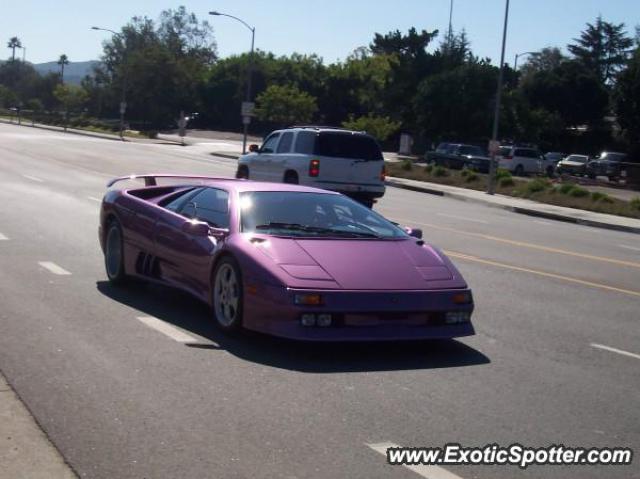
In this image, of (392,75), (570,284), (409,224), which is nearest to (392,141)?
(392,75)

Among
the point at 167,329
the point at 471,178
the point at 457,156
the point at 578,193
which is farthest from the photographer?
the point at 457,156

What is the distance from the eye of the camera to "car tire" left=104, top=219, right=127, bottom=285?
Result: 10.5 metres

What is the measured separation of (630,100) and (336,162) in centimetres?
4685

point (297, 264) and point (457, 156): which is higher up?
point (297, 264)

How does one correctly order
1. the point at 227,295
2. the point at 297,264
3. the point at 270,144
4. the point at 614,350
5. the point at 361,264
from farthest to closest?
the point at 270,144 < the point at 614,350 < the point at 227,295 < the point at 361,264 < the point at 297,264

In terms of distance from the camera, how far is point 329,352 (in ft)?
26.4

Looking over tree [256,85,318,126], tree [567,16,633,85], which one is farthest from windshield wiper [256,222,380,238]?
tree [567,16,633,85]

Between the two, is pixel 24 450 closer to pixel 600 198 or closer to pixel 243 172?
pixel 243 172

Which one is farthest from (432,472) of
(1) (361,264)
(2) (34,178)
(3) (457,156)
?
(3) (457,156)

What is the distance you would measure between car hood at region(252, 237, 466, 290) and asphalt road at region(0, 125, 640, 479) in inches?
24.5

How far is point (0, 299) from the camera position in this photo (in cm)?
971

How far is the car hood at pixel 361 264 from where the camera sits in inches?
305

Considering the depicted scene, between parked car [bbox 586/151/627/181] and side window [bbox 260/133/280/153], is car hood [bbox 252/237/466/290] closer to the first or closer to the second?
side window [bbox 260/133/280/153]

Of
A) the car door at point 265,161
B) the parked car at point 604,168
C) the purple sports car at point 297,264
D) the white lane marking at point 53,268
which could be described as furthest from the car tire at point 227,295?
the parked car at point 604,168
